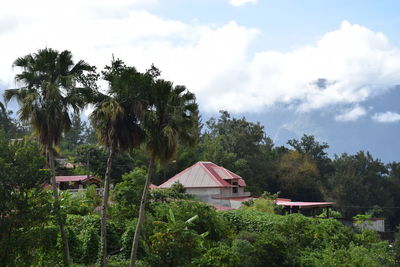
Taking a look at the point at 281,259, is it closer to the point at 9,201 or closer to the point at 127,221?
the point at 127,221

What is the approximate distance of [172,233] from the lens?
18.5 m

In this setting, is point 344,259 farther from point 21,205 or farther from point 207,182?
point 207,182

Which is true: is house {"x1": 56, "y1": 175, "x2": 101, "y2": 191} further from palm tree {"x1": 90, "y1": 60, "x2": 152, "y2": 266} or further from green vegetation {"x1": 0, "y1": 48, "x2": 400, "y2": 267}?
palm tree {"x1": 90, "y1": 60, "x2": 152, "y2": 266}

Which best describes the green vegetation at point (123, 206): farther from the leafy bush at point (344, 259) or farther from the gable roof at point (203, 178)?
the gable roof at point (203, 178)

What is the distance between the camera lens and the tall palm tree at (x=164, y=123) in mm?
18219

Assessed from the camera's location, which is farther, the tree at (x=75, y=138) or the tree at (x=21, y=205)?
the tree at (x=75, y=138)

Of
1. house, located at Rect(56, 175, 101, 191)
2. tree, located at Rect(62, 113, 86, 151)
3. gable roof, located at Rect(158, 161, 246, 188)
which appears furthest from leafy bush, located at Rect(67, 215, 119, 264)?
tree, located at Rect(62, 113, 86, 151)

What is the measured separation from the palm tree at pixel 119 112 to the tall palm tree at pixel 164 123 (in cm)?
44

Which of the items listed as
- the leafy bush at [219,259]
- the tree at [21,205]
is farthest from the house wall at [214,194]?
the tree at [21,205]

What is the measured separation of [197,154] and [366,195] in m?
23.5

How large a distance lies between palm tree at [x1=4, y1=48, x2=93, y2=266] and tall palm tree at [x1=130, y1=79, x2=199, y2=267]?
9.68ft

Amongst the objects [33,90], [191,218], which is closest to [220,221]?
[191,218]

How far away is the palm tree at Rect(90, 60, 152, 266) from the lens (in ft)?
59.6

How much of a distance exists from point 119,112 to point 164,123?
1.81 meters
